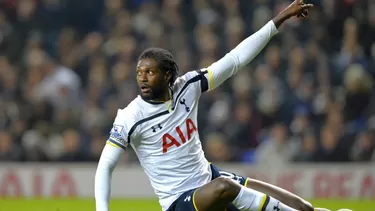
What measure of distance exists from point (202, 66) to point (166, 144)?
7.36 m

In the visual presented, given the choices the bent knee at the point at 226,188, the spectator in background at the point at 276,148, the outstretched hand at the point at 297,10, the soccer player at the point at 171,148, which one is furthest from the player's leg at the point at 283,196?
the spectator in background at the point at 276,148

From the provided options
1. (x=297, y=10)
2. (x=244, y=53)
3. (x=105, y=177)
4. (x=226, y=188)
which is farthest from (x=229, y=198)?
(x=297, y=10)

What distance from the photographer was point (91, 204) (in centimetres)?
1027

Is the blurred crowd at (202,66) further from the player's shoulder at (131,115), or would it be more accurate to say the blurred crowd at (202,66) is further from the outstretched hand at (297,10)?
the player's shoulder at (131,115)

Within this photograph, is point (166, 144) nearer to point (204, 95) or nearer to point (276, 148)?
point (276, 148)

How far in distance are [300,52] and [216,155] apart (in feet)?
8.75

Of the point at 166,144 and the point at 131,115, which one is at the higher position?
the point at 131,115

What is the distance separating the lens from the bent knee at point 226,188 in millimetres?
5371

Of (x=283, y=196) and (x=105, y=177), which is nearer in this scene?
(x=105, y=177)

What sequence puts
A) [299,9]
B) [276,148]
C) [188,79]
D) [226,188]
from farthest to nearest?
1. [276,148]
2. [299,9]
3. [188,79]
4. [226,188]

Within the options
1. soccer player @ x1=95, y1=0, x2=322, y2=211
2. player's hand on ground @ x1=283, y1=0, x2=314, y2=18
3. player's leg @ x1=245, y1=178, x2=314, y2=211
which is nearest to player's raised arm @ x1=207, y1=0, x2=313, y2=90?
player's hand on ground @ x1=283, y1=0, x2=314, y2=18

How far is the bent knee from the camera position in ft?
17.6

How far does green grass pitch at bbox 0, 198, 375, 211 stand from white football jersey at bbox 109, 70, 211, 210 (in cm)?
352

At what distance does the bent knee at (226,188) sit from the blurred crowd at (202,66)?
6.41 metres
